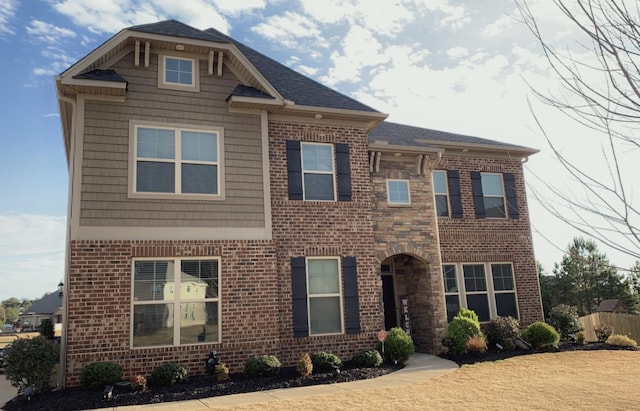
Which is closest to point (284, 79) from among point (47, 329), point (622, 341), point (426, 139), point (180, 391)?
point (426, 139)

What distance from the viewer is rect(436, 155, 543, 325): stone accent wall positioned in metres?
15.8

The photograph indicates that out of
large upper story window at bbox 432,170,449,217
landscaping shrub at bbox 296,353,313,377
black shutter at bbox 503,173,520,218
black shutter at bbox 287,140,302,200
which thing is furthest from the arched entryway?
black shutter at bbox 503,173,520,218

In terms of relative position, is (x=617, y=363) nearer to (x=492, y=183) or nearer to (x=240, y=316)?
(x=492, y=183)

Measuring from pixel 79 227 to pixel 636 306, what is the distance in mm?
34265

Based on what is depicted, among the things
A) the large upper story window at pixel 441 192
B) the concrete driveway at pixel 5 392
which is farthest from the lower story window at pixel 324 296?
the concrete driveway at pixel 5 392

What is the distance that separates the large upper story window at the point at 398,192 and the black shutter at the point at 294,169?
3.13 meters

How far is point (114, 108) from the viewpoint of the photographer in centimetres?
1082

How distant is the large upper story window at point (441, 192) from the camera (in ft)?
52.8

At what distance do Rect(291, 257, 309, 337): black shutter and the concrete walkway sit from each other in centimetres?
220

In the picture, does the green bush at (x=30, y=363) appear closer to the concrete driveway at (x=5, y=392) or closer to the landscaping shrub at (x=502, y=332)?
the concrete driveway at (x=5, y=392)

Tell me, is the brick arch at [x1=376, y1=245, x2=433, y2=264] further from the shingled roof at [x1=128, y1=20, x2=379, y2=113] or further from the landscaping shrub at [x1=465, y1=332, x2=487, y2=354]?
the shingled roof at [x1=128, y1=20, x2=379, y2=113]

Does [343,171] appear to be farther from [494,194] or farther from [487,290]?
[494,194]

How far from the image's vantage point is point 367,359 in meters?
11.4

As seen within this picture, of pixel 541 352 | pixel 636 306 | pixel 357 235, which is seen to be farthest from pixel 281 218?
pixel 636 306
